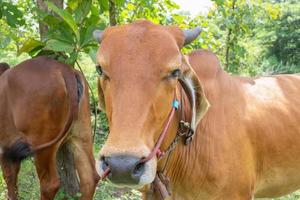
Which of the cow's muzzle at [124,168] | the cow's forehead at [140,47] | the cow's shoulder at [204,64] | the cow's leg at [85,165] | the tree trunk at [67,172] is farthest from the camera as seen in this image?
the tree trunk at [67,172]

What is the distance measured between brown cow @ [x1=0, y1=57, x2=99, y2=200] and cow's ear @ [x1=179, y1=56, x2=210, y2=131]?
151 centimetres

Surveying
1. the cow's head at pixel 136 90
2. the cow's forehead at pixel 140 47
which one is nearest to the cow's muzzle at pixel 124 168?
the cow's head at pixel 136 90

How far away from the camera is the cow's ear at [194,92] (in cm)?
236

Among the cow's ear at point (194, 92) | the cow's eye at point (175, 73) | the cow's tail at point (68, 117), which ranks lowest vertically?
the cow's tail at point (68, 117)

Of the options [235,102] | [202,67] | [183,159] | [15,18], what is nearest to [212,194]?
[183,159]

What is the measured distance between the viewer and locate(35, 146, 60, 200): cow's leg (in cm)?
372

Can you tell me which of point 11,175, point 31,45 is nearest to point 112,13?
point 31,45

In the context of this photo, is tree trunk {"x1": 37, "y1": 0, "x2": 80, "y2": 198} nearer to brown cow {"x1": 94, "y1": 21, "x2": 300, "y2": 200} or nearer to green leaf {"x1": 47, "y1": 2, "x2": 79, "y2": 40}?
green leaf {"x1": 47, "y1": 2, "x2": 79, "y2": 40}

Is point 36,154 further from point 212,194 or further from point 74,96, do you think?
point 212,194

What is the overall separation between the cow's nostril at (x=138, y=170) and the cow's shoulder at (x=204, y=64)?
3.54 feet

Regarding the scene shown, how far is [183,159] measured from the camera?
2646 mm

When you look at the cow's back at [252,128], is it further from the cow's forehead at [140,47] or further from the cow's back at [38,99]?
the cow's back at [38,99]

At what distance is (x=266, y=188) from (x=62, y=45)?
172 cm

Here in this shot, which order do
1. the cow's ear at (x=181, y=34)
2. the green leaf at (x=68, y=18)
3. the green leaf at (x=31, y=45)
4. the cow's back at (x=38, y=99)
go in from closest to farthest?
1. the cow's ear at (x=181, y=34)
2. the green leaf at (x=68, y=18)
3. the green leaf at (x=31, y=45)
4. the cow's back at (x=38, y=99)
